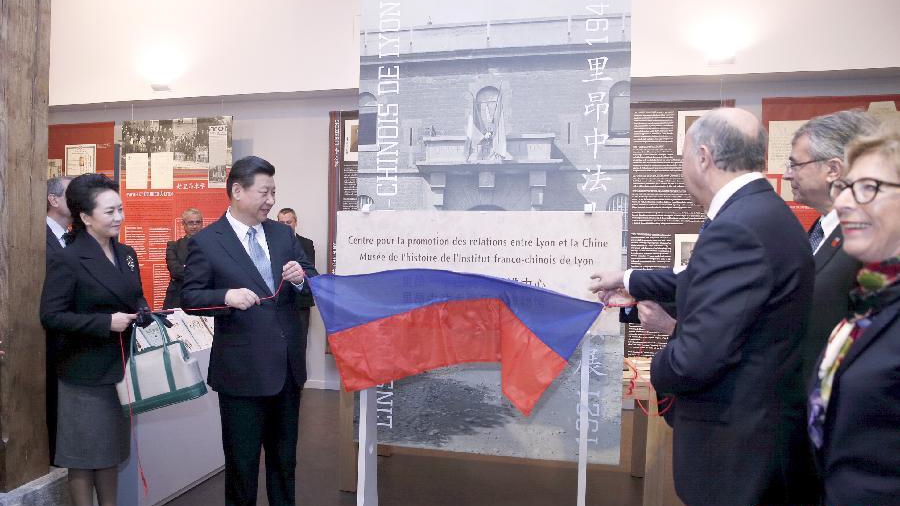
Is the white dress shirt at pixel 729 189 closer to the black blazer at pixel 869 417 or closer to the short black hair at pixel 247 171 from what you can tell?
the black blazer at pixel 869 417

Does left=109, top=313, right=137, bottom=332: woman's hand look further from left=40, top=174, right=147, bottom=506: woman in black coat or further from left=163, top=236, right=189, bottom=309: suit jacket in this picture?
left=163, top=236, right=189, bottom=309: suit jacket

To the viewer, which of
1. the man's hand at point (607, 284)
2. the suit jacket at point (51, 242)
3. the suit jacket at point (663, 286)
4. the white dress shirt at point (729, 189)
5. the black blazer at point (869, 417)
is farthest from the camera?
→ the suit jacket at point (51, 242)

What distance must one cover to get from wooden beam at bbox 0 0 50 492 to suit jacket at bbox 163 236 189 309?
105 inches

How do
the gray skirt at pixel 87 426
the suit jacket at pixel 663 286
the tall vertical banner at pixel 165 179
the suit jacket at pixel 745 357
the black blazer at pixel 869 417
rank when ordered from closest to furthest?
the black blazer at pixel 869 417 < the suit jacket at pixel 745 357 < the suit jacket at pixel 663 286 < the gray skirt at pixel 87 426 < the tall vertical banner at pixel 165 179

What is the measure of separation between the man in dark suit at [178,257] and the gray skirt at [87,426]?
2.89 m

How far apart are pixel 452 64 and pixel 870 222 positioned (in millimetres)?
1844

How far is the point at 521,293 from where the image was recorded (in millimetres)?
2338

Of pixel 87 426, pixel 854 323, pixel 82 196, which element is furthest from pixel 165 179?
pixel 854 323

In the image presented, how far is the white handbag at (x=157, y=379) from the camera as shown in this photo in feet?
7.47

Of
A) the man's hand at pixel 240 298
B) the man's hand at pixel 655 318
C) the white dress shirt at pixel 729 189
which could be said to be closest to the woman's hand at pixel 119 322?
the man's hand at pixel 240 298

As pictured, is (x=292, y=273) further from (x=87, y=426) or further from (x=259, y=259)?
(x=87, y=426)

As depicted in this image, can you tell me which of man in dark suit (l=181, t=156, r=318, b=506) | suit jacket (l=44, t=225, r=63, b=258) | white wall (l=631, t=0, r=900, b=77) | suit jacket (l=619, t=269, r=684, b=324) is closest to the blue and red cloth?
man in dark suit (l=181, t=156, r=318, b=506)

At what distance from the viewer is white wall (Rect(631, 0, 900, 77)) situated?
427 cm

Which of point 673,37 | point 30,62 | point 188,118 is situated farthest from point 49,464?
point 673,37
